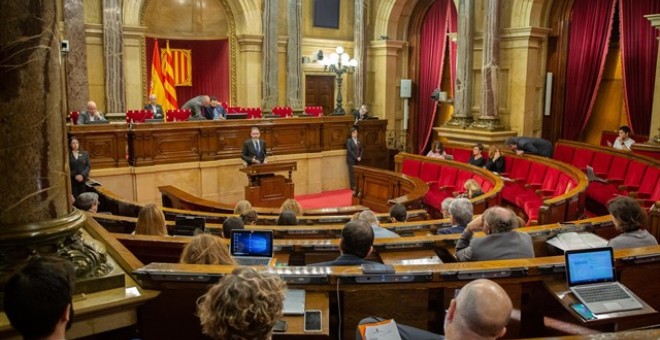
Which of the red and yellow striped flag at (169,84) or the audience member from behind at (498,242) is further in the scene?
the red and yellow striped flag at (169,84)

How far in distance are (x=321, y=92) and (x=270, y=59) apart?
6.10 feet

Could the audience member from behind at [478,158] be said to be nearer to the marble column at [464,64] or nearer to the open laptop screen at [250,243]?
the marble column at [464,64]

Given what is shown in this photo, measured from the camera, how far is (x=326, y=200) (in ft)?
35.3

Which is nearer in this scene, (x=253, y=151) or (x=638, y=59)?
(x=253, y=151)

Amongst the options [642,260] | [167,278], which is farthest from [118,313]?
[642,260]

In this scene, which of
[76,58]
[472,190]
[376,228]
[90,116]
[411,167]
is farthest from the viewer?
[76,58]

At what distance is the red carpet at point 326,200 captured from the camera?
10375 millimetres

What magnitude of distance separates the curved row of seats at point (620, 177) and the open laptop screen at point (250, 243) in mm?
5010

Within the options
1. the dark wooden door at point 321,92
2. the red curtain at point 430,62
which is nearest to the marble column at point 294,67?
the dark wooden door at point 321,92

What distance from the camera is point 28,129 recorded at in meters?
2.55

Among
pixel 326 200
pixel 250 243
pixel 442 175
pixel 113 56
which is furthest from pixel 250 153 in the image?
pixel 250 243

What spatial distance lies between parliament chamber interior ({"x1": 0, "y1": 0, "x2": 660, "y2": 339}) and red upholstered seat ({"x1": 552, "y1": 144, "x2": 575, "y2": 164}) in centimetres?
2

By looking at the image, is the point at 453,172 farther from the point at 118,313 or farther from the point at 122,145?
the point at 118,313

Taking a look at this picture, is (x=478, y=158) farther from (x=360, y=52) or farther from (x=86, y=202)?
(x=86, y=202)
